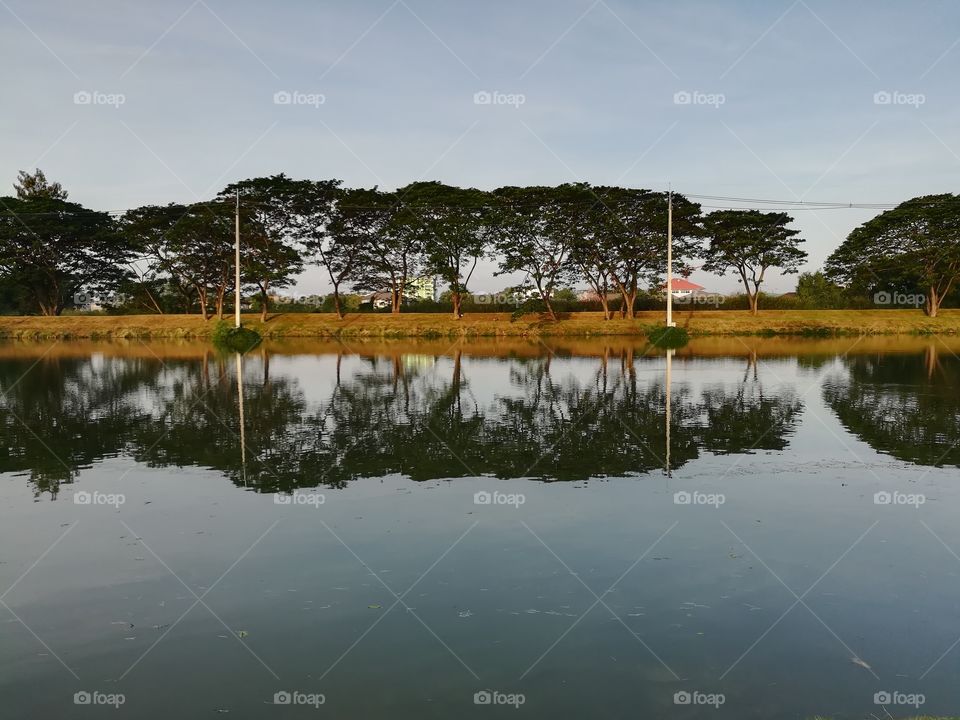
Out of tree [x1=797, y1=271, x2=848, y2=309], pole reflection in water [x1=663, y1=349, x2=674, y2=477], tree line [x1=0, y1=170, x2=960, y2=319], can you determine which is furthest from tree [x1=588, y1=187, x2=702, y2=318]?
pole reflection in water [x1=663, y1=349, x2=674, y2=477]

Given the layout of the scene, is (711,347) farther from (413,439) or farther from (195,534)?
(195,534)

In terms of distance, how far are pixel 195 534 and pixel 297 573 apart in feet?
6.51

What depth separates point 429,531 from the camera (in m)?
8.92

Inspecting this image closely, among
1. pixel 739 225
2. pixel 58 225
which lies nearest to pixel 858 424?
pixel 739 225

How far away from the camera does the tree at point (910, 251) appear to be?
59906mm

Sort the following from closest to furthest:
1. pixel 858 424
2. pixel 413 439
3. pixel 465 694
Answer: pixel 465 694, pixel 413 439, pixel 858 424

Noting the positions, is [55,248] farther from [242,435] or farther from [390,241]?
[242,435]
